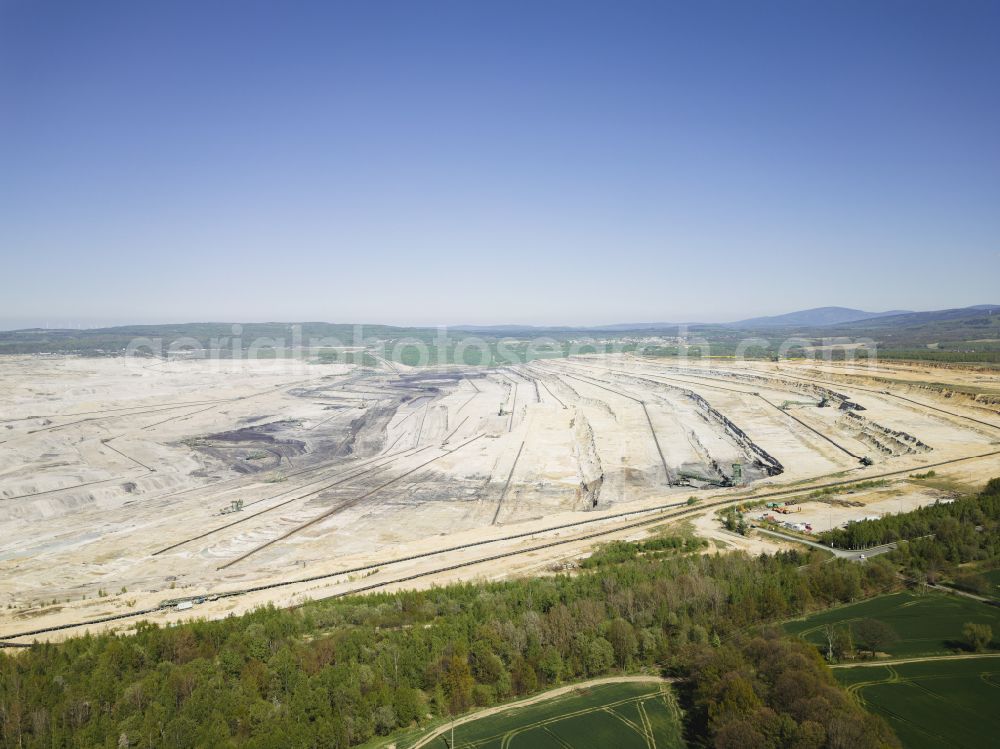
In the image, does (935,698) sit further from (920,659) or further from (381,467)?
(381,467)

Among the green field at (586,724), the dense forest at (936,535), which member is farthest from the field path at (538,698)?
the dense forest at (936,535)

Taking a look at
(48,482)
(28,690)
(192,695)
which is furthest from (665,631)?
(48,482)

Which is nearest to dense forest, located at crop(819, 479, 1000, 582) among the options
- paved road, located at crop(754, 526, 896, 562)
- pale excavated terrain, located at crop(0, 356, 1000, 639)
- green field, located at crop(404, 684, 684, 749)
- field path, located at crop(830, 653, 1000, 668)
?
paved road, located at crop(754, 526, 896, 562)

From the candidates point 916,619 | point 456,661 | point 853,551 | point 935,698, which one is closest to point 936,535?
point 853,551

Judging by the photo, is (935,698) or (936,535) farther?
(936,535)

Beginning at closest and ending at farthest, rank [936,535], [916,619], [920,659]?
[920,659] < [916,619] < [936,535]

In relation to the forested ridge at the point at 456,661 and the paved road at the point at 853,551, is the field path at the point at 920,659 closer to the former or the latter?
the forested ridge at the point at 456,661

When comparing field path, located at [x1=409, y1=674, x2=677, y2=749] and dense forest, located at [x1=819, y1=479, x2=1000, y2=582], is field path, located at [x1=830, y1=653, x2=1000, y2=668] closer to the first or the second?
dense forest, located at [x1=819, y1=479, x2=1000, y2=582]
